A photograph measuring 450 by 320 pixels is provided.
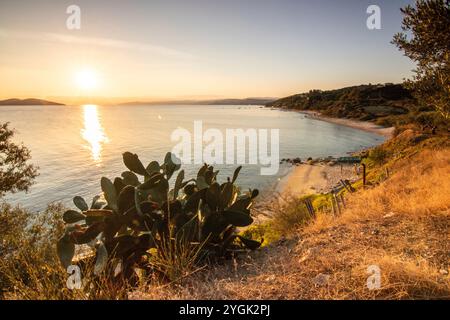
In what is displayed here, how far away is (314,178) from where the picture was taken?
38.1 meters

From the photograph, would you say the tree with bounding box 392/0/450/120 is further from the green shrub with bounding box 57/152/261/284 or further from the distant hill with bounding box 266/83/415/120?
the distant hill with bounding box 266/83/415/120

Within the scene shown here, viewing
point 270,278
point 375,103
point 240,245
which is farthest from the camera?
point 375,103

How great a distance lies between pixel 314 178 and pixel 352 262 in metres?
34.7

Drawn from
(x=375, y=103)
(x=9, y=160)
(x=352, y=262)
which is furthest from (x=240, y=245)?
(x=375, y=103)

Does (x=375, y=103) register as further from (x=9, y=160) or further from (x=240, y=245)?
(x=240, y=245)


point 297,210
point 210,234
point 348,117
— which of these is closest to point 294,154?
point 297,210

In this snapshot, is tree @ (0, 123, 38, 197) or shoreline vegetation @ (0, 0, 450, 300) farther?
tree @ (0, 123, 38, 197)

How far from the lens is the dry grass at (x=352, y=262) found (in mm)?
3957

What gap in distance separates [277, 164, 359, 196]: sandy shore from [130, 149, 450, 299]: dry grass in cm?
2287

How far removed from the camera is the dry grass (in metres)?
3.96

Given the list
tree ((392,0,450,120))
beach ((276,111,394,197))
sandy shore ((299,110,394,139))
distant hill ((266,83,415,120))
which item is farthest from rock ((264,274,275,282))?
distant hill ((266,83,415,120))

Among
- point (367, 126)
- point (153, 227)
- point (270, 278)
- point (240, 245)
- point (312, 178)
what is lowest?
point (312, 178)
